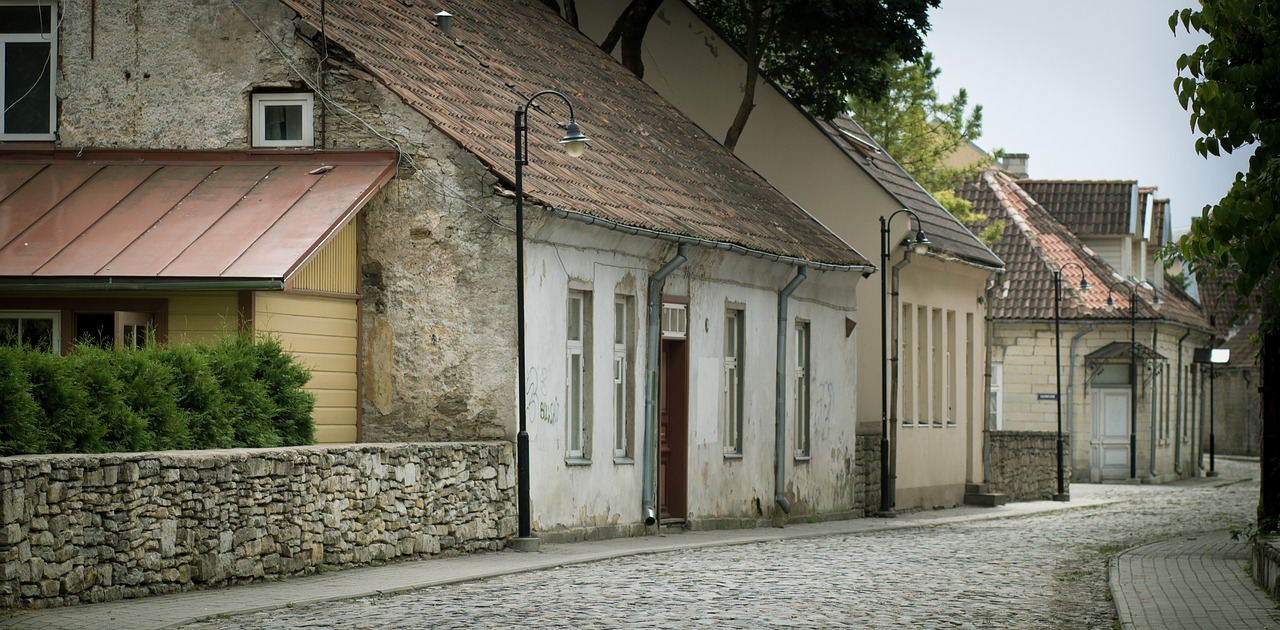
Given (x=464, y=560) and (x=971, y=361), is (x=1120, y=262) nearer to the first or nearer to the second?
(x=971, y=361)

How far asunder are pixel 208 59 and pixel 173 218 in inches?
79.7

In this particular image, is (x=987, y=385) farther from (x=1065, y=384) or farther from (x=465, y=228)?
(x=465, y=228)

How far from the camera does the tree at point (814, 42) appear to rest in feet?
100

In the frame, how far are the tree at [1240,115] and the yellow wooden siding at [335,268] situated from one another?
31.0 feet

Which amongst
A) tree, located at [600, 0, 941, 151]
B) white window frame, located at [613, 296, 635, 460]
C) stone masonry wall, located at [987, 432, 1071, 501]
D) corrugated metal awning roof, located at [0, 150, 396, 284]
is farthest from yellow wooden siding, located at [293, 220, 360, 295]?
stone masonry wall, located at [987, 432, 1071, 501]

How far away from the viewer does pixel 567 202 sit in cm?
1931

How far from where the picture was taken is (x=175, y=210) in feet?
59.6

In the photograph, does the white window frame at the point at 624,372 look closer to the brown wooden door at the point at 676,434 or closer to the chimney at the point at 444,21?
the brown wooden door at the point at 676,434

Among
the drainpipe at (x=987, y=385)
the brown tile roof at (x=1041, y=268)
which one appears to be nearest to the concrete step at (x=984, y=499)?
the drainpipe at (x=987, y=385)

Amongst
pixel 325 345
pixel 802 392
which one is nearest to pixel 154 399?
pixel 325 345

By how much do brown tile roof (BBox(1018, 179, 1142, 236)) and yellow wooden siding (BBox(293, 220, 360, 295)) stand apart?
130 feet

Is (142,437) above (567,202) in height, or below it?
below

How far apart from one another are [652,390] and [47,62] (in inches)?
304

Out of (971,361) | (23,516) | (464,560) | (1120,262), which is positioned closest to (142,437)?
(23,516)
